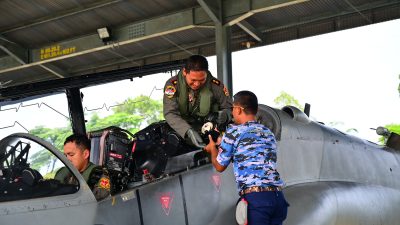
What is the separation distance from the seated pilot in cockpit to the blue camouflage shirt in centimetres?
82

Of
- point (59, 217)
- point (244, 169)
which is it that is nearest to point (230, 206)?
point (244, 169)

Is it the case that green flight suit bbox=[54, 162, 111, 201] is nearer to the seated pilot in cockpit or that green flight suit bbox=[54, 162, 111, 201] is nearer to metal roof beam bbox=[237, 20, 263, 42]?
the seated pilot in cockpit

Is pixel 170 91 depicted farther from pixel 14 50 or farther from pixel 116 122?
pixel 14 50

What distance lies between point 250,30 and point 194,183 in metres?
12.0

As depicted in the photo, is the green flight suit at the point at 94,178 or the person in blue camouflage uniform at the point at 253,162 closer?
the green flight suit at the point at 94,178

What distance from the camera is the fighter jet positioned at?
309cm

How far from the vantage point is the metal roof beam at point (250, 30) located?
14983mm

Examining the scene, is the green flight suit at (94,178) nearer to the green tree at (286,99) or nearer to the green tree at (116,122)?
the green tree at (116,122)

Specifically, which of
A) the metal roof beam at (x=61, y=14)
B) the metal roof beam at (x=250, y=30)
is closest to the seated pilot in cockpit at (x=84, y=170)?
the metal roof beam at (x=61, y=14)

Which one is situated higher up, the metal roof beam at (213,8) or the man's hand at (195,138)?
the metal roof beam at (213,8)

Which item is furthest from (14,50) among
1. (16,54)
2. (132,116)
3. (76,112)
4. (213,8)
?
(76,112)

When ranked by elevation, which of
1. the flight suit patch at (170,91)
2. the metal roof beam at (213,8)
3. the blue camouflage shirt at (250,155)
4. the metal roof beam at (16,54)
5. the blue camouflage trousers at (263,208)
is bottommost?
the blue camouflage trousers at (263,208)

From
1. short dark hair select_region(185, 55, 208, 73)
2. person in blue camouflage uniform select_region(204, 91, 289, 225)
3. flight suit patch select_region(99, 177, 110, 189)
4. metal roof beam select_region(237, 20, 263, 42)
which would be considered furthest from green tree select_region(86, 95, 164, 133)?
metal roof beam select_region(237, 20, 263, 42)

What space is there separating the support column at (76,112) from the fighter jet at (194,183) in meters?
0.77
